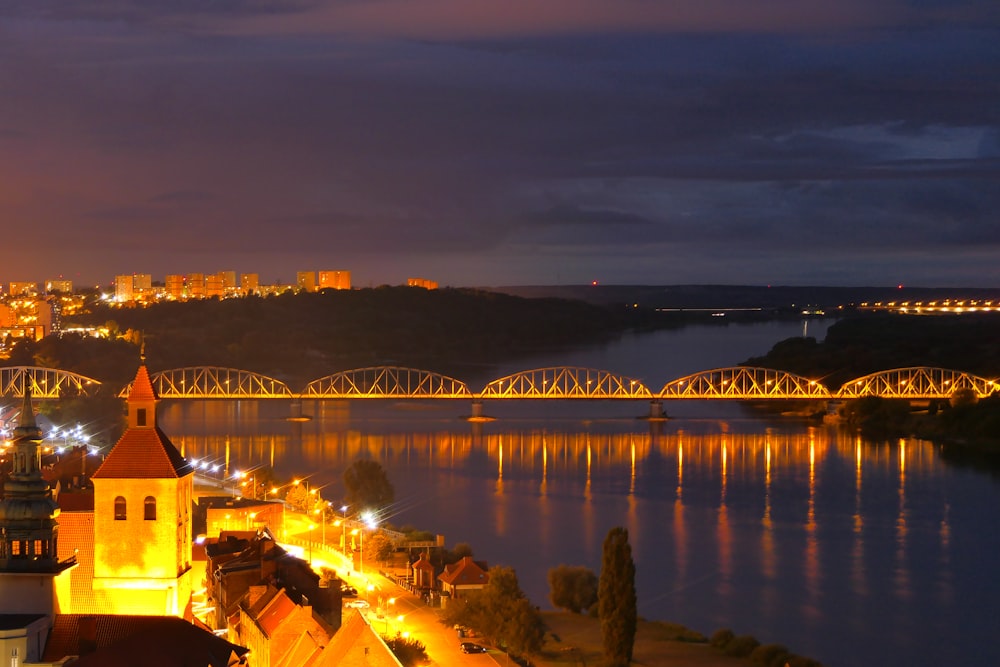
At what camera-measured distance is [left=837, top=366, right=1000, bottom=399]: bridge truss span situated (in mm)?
48688

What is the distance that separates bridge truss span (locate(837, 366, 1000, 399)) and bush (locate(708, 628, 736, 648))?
33.5m

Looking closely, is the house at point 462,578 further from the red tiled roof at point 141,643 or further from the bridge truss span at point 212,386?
the bridge truss span at point 212,386

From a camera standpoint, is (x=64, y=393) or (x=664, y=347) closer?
(x=64, y=393)

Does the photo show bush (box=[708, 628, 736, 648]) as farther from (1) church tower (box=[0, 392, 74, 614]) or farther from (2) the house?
(1) church tower (box=[0, 392, 74, 614])

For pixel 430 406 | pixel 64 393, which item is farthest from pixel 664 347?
pixel 64 393

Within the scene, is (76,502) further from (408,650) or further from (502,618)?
(502,618)

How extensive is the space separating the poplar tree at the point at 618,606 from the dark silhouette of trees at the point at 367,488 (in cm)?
1007

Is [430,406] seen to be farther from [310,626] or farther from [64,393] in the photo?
[310,626]

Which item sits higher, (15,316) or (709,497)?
(15,316)

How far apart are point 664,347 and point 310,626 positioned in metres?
74.9

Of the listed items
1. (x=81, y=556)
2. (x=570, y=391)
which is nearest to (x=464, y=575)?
(x=81, y=556)

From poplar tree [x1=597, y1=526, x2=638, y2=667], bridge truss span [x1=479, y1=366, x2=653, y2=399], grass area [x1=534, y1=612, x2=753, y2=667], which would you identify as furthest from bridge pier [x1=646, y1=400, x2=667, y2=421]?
poplar tree [x1=597, y1=526, x2=638, y2=667]

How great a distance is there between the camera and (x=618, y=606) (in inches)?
572

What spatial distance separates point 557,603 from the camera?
1741 centimetres
